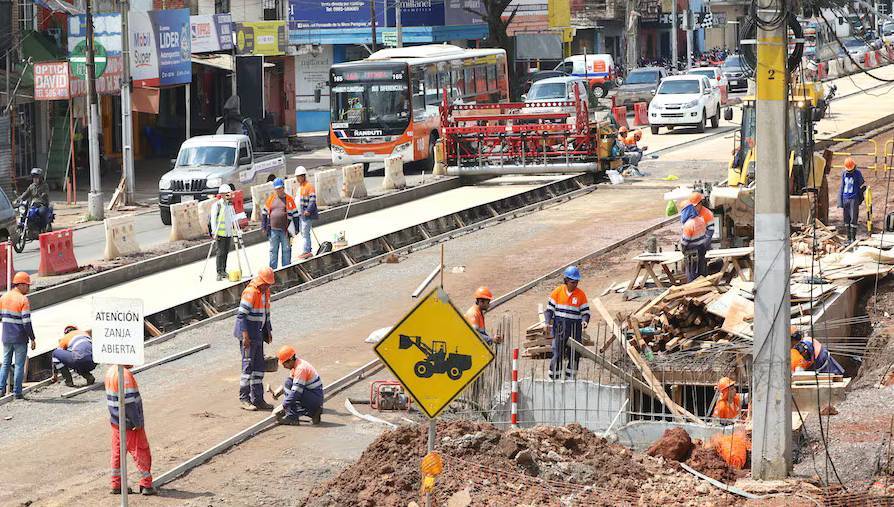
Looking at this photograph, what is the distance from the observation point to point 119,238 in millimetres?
27266

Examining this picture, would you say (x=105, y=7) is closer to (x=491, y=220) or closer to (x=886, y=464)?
(x=491, y=220)

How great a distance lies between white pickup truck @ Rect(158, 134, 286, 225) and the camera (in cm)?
3161

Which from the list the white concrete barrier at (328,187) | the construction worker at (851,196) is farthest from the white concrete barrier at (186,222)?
the construction worker at (851,196)

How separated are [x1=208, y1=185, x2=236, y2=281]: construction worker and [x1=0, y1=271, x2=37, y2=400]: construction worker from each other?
663 centimetres

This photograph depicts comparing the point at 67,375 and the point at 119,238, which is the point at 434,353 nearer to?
the point at 67,375

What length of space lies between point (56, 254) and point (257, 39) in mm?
25673

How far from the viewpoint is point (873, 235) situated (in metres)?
24.9

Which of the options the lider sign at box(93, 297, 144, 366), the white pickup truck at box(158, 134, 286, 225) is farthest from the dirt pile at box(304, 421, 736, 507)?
the white pickup truck at box(158, 134, 286, 225)

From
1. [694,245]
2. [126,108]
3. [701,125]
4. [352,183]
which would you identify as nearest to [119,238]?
[352,183]

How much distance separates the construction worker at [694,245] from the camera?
20500 mm

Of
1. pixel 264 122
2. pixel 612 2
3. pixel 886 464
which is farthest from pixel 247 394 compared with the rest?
pixel 612 2

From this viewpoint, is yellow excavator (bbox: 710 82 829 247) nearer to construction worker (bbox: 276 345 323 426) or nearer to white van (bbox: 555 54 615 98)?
construction worker (bbox: 276 345 323 426)

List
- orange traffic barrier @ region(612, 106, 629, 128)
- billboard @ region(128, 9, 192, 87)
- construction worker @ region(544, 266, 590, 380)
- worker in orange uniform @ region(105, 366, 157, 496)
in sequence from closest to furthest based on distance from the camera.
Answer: worker in orange uniform @ region(105, 366, 157, 496) < construction worker @ region(544, 266, 590, 380) < billboard @ region(128, 9, 192, 87) < orange traffic barrier @ region(612, 106, 629, 128)

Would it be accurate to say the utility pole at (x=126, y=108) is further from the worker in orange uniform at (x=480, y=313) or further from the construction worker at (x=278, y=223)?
the worker in orange uniform at (x=480, y=313)
